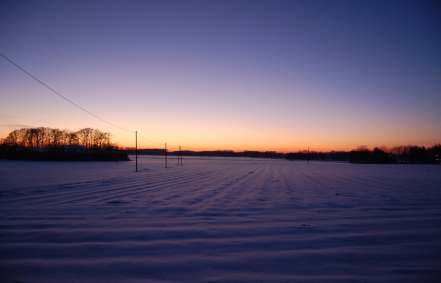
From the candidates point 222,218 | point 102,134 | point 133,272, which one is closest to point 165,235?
point 133,272

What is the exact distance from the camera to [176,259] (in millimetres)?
2928

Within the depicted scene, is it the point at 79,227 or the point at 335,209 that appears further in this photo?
the point at 335,209

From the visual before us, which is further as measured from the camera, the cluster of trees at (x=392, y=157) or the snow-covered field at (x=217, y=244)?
the cluster of trees at (x=392, y=157)

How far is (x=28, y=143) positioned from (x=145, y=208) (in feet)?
364

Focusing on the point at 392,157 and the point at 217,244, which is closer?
the point at 217,244

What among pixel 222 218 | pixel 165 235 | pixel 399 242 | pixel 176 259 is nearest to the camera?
pixel 176 259

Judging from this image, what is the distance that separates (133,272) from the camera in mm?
2600

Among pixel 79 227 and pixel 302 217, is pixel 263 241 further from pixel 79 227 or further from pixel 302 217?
pixel 79 227

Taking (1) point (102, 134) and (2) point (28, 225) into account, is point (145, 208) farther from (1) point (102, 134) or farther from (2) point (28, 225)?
(1) point (102, 134)

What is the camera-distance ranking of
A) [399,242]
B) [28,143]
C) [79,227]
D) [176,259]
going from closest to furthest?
1. [176,259]
2. [399,242]
3. [79,227]
4. [28,143]

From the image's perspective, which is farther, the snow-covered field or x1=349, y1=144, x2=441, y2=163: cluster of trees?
x1=349, y1=144, x2=441, y2=163: cluster of trees

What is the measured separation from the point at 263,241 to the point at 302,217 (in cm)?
198

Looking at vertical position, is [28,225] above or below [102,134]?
below

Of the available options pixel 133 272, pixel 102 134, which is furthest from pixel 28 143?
pixel 133 272
